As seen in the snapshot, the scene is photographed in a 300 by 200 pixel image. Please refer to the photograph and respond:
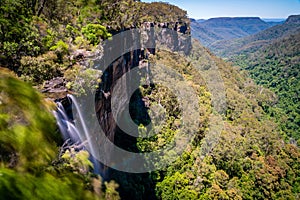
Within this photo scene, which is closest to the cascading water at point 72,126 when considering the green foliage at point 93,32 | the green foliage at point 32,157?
the green foliage at point 32,157

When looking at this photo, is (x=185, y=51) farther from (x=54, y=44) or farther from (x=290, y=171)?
(x=54, y=44)

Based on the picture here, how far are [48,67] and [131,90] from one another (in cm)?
1548

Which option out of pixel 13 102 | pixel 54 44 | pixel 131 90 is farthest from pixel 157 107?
pixel 13 102

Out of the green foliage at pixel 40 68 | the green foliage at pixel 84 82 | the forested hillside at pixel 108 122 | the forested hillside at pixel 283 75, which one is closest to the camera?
the forested hillside at pixel 108 122

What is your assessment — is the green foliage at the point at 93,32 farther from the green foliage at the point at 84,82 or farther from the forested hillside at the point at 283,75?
the forested hillside at the point at 283,75

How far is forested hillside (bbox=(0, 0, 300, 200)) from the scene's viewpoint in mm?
5352

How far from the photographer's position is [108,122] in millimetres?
15727

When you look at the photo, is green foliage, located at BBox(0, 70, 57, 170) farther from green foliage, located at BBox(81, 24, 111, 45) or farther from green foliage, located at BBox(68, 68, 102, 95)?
green foliage, located at BBox(81, 24, 111, 45)

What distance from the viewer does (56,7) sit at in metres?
15.4

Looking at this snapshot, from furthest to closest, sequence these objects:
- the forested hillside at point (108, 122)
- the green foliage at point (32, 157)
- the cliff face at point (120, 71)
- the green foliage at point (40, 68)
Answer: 1. the cliff face at point (120, 71)
2. the green foliage at point (40, 68)
3. the forested hillside at point (108, 122)
4. the green foliage at point (32, 157)

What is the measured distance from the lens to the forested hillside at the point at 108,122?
535cm

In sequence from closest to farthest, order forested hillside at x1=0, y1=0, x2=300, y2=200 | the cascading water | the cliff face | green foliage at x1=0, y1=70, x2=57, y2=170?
green foliage at x1=0, y1=70, x2=57, y2=170, forested hillside at x1=0, y1=0, x2=300, y2=200, the cascading water, the cliff face

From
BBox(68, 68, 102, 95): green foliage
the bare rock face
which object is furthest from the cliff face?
the bare rock face

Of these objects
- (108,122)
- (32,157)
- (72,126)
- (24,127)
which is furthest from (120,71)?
(32,157)
